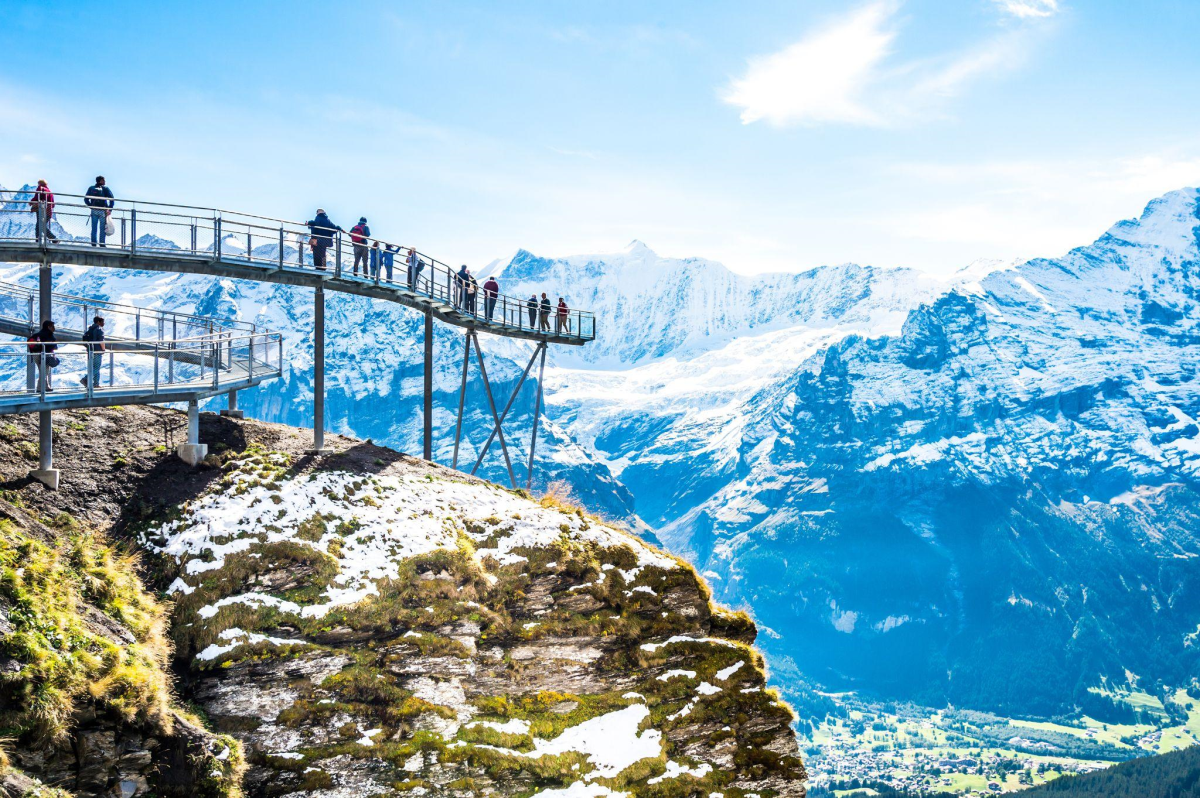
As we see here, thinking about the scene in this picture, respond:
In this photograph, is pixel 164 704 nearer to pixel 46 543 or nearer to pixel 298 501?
pixel 46 543

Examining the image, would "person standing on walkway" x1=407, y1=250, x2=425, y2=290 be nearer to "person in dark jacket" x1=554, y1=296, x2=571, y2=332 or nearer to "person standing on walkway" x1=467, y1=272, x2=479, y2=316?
"person standing on walkway" x1=467, y1=272, x2=479, y2=316

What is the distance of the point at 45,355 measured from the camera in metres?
34.4

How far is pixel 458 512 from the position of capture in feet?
137

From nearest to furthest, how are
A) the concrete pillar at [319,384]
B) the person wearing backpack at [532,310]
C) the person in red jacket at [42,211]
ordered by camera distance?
the person in red jacket at [42,211] → the concrete pillar at [319,384] → the person wearing backpack at [532,310]

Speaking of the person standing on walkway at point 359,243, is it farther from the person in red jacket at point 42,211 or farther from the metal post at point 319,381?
the person in red jacket at point 42,211

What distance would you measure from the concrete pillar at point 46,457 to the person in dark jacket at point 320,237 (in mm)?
14056

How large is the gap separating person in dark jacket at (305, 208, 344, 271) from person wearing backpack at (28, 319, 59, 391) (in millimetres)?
12569

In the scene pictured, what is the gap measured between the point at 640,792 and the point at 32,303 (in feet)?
106

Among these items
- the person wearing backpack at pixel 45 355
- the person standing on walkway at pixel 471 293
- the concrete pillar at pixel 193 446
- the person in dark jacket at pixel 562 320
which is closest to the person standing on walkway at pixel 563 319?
the person in dark jacket at pixel 562 320

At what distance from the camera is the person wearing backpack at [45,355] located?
3381 cm

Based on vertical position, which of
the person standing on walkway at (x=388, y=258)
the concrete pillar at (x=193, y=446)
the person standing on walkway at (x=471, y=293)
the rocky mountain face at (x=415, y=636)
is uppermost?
the person standing on walkway at (x=388, y=258)

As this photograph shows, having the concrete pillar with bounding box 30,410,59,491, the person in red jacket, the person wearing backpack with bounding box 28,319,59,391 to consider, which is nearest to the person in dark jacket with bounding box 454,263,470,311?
the person in red jacket

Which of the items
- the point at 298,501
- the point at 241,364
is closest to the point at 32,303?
the point at 241,364

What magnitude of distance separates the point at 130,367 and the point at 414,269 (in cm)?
1718
